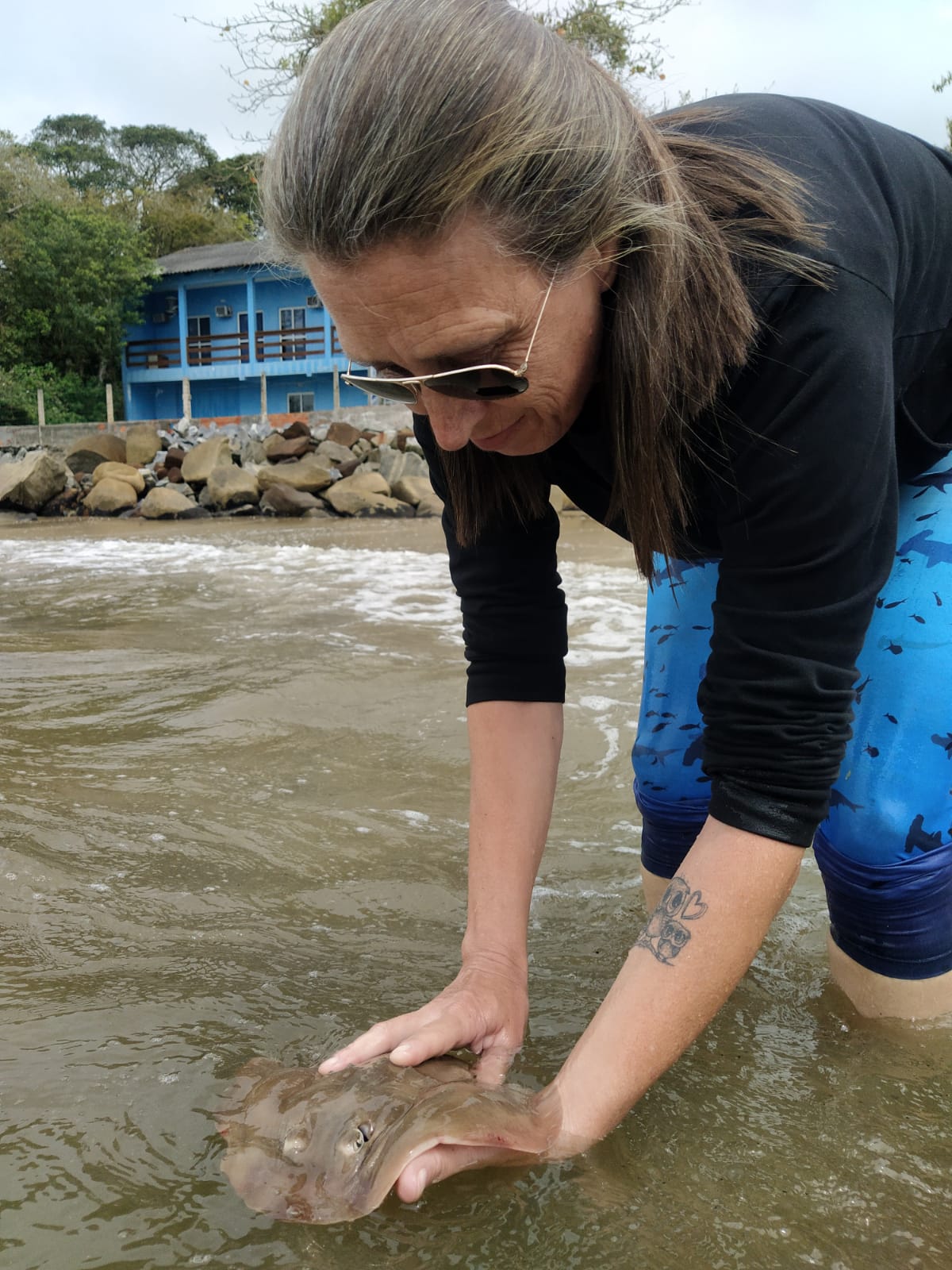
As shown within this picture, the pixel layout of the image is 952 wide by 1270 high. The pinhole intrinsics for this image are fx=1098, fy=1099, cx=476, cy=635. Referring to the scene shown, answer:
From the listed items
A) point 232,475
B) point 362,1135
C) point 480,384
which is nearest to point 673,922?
point 362,1135

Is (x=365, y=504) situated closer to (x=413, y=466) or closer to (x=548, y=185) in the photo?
(x=413, y=466)

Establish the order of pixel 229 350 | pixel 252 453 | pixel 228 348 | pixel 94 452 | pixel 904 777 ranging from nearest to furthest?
1. pixel 904 777
2. pixel 252 453
3. pixel 94 452
4. pixel 228 348
5. pixel 229 350

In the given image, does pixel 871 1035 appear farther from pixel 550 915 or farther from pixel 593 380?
pixel 593 380

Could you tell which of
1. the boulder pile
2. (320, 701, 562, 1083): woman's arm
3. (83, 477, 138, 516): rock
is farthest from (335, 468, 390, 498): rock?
(320, 701, 562, 1083): woman's arm

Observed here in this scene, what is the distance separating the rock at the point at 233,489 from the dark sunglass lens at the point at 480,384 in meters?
17.8

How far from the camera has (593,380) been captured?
1651mm

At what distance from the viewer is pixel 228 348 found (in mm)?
32875

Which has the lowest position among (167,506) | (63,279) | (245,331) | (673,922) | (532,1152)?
(167,506)

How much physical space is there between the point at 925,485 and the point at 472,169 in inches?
44.7

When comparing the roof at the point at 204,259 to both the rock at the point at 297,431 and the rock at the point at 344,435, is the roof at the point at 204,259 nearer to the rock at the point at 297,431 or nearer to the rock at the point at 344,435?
the rock at the point at 297,431

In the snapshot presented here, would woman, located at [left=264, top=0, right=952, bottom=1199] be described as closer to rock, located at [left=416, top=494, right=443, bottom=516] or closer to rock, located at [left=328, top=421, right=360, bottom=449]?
rock, located at [left=416, top=494, right=443, bottom=516]

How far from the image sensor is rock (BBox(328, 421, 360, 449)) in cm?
2077

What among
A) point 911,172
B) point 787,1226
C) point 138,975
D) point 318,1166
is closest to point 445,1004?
point 318,1166

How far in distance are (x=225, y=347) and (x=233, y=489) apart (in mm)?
15730
